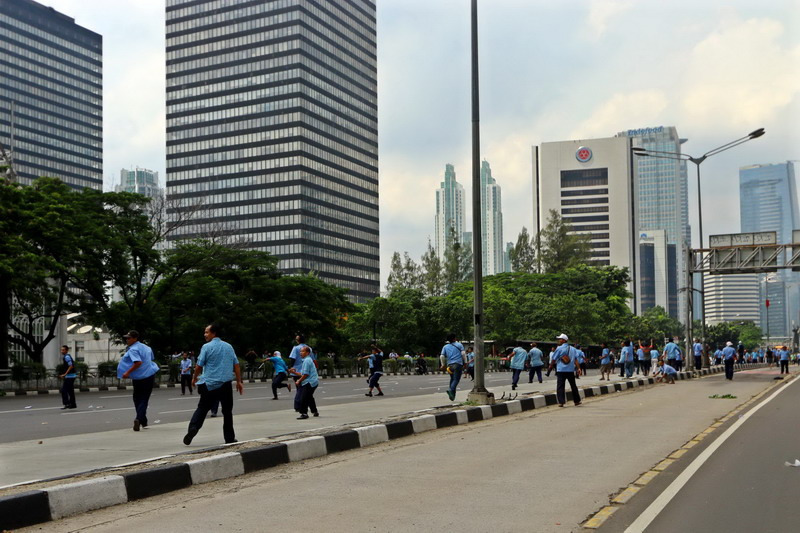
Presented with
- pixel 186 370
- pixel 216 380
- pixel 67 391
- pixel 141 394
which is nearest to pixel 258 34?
pixel 186 370

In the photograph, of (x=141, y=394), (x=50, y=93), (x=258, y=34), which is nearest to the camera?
(x=141, y=394)

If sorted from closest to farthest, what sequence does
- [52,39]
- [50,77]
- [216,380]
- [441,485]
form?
[441,485] → [216,380] → [50,77] → [52,39]

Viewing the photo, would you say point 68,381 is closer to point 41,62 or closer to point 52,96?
point 41,62

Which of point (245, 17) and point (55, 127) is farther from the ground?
point (245, 17)

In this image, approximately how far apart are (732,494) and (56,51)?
167537 mm

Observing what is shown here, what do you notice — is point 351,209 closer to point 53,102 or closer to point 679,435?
point 53,102

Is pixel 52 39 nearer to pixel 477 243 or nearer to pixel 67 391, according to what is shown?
pixel 67 391

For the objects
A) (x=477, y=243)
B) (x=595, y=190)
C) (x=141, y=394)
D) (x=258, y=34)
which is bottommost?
(x=141, y=394)

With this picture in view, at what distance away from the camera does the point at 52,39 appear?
156250 mm

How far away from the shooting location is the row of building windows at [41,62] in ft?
480

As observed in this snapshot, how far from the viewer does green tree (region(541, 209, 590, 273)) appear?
101m

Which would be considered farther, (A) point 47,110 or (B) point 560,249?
(A) point 47,110

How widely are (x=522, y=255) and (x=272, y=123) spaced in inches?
2124

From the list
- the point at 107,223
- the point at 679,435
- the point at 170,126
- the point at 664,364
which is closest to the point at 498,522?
the point at 679,435
